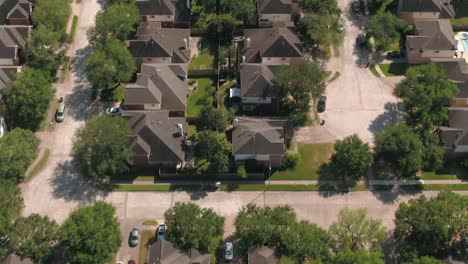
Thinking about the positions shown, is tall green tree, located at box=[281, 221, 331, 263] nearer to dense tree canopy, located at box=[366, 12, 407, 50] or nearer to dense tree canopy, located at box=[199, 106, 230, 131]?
dense tree canopy, located at box=[199, 106, 230, 131]

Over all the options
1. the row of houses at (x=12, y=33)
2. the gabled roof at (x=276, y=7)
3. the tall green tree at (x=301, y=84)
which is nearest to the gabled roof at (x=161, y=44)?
the gabled roof at (x=276, y=7)

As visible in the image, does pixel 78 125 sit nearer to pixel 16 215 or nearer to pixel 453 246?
pixel 16 215

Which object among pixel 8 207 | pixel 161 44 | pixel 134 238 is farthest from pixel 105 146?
pixel 161 44

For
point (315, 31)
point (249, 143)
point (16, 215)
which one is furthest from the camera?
point (315, 31)

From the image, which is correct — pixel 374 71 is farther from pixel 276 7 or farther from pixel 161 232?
pixel 161 232

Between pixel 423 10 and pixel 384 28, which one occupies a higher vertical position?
pixel 423 10

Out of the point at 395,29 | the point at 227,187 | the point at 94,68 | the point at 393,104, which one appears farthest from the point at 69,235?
the point at 395,29
